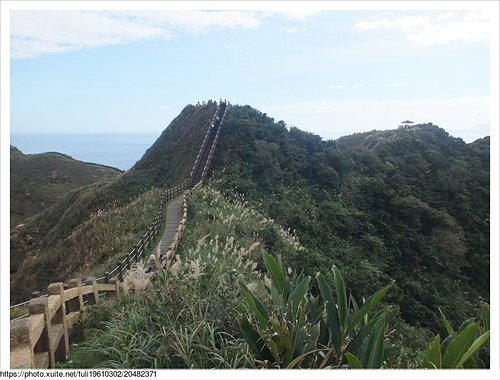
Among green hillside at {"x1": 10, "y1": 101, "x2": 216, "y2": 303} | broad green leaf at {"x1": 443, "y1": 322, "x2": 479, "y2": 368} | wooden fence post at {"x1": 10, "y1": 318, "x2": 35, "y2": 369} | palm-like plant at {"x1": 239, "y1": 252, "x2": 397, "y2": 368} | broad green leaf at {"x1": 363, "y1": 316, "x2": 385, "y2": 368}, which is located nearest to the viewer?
broad green leaf at {"x1": 443, "y1": 322, "x2": 479, "y2": 368}

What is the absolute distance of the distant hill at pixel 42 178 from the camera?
41.3 metres

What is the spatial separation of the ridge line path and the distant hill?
24.9 meters

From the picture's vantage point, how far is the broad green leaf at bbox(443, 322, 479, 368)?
315 centimetres

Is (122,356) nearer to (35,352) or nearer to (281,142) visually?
(35,352)

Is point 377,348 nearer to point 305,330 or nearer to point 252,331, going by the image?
point 305,330

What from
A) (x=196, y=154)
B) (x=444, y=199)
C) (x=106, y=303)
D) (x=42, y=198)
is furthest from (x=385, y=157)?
(x=42, y=198)

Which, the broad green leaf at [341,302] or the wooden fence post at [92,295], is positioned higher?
the broad green leaf at [341,302]

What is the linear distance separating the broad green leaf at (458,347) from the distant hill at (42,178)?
1558 inches

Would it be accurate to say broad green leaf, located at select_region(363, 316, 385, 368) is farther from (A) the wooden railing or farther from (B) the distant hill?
(B) the distant hill

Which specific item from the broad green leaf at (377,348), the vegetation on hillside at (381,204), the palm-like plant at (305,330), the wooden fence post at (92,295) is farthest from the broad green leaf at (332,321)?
the vegetation on hillside at (381,204)

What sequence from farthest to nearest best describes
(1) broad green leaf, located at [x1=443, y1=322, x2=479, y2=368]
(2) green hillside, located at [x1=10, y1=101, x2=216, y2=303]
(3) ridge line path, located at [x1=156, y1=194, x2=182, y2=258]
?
(2) green hillside, located at [x1=10, y1=101, x2=216, y2=303], (3) ridge line path, located at [x1=156, y1=194, x2=182, y2=258], (1) broad green leaf, located at [x1=443, y1=322, x2=479, y2=368]

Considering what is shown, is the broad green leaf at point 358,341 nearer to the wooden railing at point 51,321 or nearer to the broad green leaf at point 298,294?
the broad green leaf at point 298,294

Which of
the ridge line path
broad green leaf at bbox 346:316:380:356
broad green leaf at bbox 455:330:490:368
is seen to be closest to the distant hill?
the ridge line path

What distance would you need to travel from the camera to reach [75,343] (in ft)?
17.0
